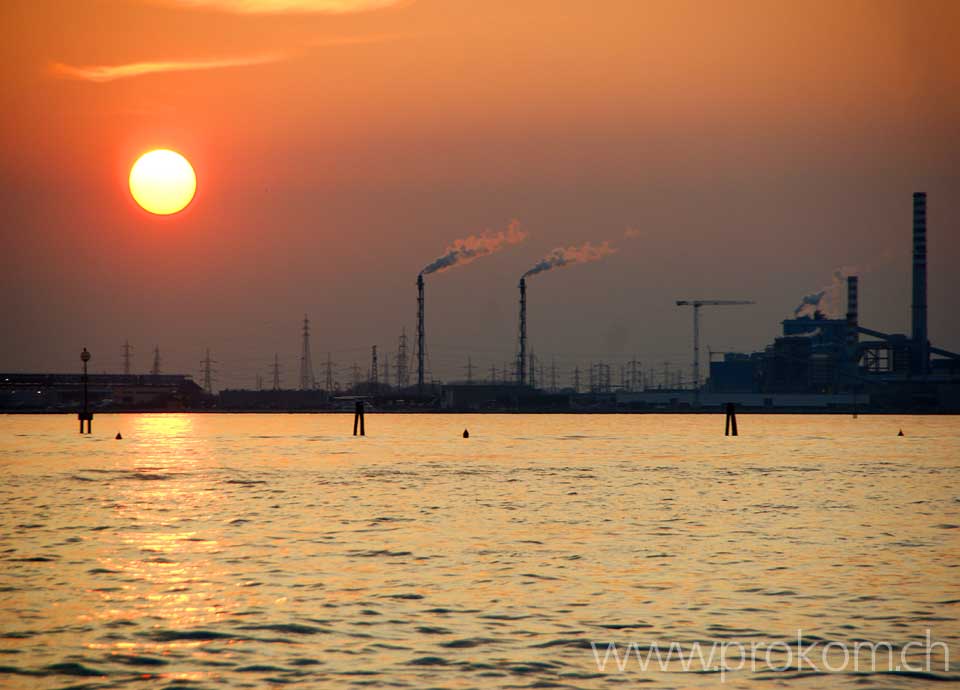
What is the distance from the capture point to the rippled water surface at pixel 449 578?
18.2 meters

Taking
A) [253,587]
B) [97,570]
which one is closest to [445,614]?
[253,587]

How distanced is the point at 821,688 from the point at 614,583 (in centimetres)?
934

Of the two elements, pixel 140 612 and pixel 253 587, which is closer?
pixel 140 612

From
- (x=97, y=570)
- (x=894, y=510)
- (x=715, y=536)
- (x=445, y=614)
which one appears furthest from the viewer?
(x=894, y=510)

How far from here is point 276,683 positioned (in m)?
17.0

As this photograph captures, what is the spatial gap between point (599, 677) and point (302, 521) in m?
23.0

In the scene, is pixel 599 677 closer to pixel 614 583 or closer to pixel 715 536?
pixel 614 583

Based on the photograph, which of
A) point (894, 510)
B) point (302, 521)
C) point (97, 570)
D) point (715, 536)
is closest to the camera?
point (97, 570)

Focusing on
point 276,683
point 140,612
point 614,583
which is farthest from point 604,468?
point 276,683

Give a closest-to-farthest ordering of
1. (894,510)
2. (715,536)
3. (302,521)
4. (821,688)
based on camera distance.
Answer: (821,688), (715,536), (302,521), (894,510)

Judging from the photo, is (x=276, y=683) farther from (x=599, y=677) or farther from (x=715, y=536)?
Answer: (x=715, y=536)

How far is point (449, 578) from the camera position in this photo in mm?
26641

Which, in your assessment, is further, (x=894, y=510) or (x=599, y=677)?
(x=894, y=510)

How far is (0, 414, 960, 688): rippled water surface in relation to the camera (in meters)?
18.2
